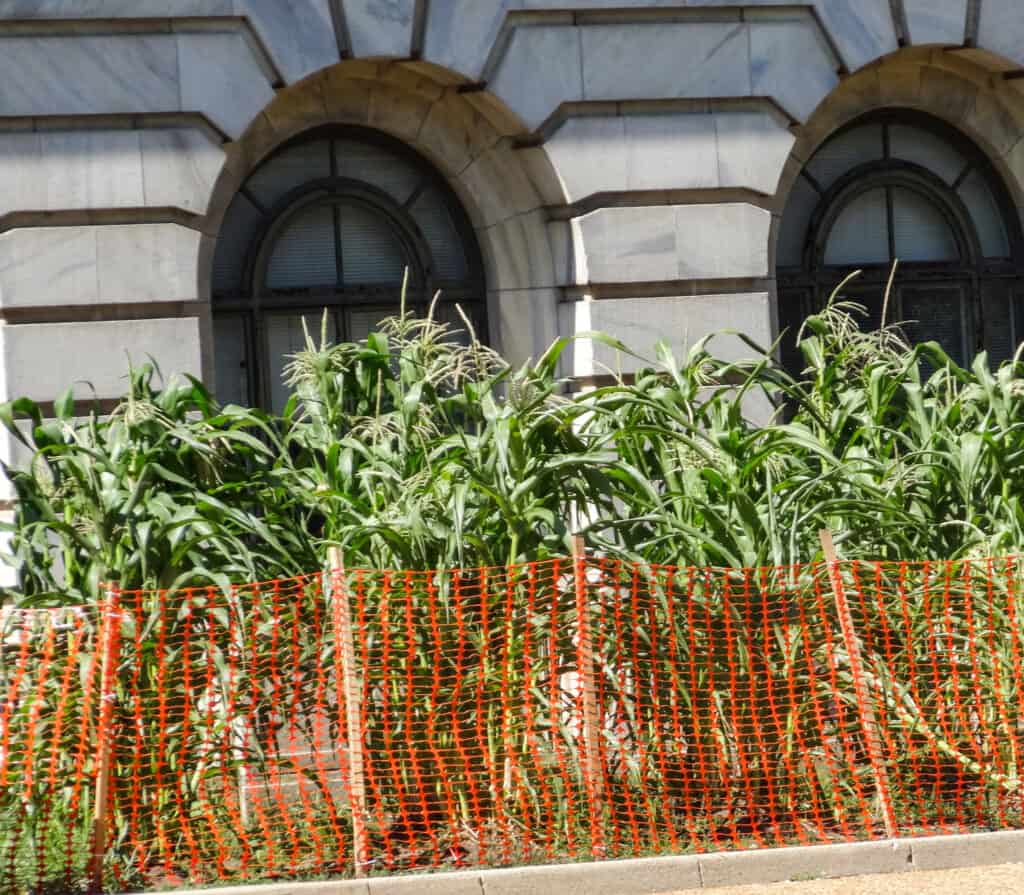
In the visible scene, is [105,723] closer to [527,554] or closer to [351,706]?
[351,706]

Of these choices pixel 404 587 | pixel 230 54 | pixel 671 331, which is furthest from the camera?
pixel 671 331

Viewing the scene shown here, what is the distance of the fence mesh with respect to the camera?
309 inches

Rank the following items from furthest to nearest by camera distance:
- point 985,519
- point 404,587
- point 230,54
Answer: point 230,54
point 985,519
point 404,587

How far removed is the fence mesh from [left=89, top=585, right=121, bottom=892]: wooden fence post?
0.02 metres

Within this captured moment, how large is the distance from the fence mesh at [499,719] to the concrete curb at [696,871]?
33 centimetres

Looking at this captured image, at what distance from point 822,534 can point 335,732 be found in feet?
8.20

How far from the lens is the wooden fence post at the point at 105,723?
296 inches

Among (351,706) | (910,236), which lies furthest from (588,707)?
(910,236)

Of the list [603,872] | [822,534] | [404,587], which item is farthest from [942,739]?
[404,587]

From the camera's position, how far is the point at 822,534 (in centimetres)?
819

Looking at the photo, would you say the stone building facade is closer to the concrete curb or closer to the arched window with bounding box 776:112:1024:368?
the arched window with bounding box 776:112:1024:368

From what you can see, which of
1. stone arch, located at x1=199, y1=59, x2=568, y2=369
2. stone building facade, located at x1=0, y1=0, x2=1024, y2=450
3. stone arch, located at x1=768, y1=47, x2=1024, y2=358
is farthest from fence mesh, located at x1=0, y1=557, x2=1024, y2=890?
stone arch, located at x1=768, y1=47, x2=1024, y2=358

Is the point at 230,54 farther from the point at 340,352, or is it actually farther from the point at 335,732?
the point at 335,732

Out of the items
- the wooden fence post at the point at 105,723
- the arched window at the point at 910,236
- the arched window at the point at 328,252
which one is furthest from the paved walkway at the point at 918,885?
the arched window at the point at 910,236
